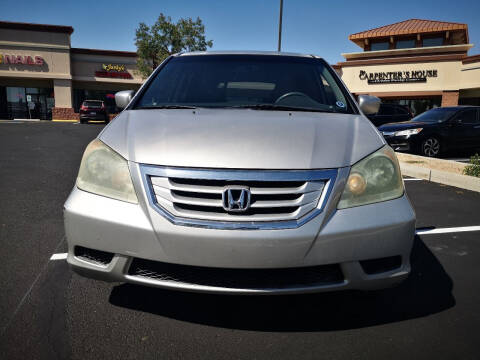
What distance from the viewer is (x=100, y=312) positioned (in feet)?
7.23

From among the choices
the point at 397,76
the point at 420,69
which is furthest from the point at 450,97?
the point at 397,76

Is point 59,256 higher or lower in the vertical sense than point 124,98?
lower

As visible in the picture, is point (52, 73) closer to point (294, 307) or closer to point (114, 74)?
point (114, 74)

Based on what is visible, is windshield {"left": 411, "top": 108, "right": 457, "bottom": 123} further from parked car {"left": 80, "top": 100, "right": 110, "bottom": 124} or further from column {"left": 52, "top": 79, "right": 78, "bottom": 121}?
column {"left": 52, "top": 79, "right": 78, "bottom": 121}

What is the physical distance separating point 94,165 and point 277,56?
6.57 feet

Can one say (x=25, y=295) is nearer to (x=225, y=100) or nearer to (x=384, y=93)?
(x=225, y=100)

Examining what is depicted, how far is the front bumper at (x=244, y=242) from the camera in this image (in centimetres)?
174

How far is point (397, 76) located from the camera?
2775cm

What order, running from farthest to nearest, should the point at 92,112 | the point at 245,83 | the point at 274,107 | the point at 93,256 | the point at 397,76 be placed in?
the point at 397,76 < the point at 92,112 < the point at 245,83 < the point at 274,107 < the point at 93,256

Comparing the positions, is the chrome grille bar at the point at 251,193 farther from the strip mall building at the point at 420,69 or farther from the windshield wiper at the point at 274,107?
the strip mall building at the point at 420,69

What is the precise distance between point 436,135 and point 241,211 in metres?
9.46

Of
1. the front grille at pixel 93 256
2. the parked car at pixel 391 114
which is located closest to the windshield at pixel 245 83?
the front grille at pixel 93 256

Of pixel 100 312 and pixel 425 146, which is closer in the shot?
pixel 100 312

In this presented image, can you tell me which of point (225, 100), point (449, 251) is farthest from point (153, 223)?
point (449, 251)
